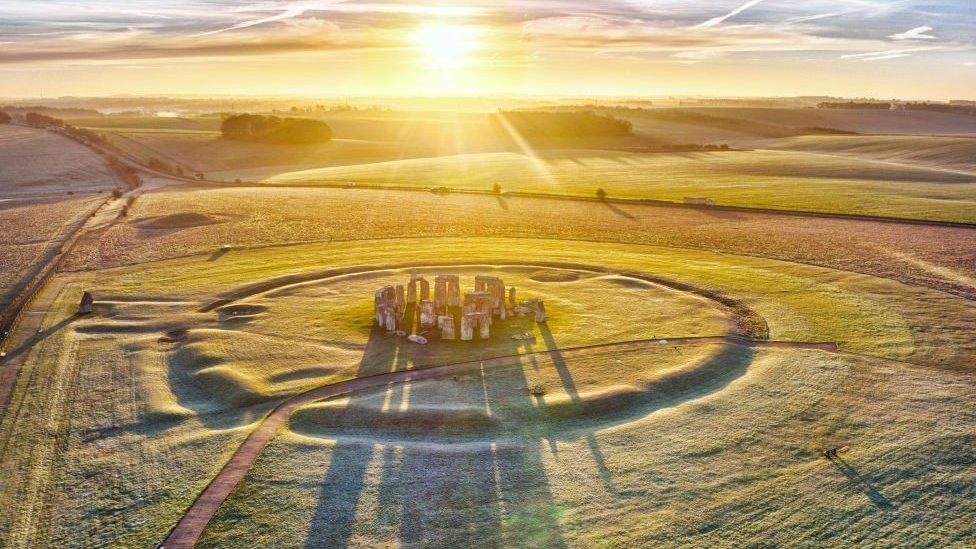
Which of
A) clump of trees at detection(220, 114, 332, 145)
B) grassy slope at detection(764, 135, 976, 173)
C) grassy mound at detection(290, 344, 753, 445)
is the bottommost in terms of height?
grassy mound at detection(290, 344, 753, 445)

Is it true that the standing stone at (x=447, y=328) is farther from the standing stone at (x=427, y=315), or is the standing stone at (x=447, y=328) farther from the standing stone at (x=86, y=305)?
the standing stone at (x=86, y=305)

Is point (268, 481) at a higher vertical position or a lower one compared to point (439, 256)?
lower

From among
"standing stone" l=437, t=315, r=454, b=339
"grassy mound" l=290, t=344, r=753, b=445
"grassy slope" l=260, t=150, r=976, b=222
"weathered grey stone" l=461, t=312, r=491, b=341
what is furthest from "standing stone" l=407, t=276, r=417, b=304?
"grassy slope" l=260, t=150, r=976, b=222

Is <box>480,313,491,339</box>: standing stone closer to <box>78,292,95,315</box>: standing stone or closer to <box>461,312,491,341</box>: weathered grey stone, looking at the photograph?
<box>461,312,491,341</box>: weathered grey stone

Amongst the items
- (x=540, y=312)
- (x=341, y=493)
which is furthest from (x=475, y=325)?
(x=341, y=493)

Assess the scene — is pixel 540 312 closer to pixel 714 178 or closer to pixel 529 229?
pixel 529 229

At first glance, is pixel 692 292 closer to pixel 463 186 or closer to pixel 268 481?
pixel 268 481

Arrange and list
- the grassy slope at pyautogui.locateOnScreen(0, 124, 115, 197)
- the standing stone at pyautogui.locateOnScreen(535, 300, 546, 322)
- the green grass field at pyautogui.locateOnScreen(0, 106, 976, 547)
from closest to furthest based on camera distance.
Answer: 1. the green grass field at pyautogui.locateOnScreen(0, 106, 976, 547)
2. the standing stone at pyautogui.locateOnScreen(535, 300, 546, 322)
3. the grassy slope at pyautogui.locateOnScreen(0, 124, 115, 197)

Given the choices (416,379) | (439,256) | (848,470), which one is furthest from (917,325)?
(439,256)

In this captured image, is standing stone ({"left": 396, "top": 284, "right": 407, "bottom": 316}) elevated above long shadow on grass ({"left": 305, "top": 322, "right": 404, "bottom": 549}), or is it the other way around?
standing stone ({"left": 396, "top": 284, "right": 407, "bottom": 316})
